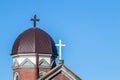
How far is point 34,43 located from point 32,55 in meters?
1.17

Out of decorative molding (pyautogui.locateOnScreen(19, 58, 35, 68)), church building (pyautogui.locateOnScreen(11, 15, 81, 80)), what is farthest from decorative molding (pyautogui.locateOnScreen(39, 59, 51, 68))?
decorative molding (pyautogui.locateOnScreen(19, 58, 35, 68))

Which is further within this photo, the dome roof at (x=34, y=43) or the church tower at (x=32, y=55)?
the dome roof at (x=34, y=43)

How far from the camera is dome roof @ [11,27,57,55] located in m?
43.1

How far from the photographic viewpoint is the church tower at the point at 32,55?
42.9 meters

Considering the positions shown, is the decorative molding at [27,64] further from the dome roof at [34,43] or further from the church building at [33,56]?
the dome roof at [34,43]

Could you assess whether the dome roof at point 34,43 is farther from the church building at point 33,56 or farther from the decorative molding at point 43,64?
the decorative molding at point 43,64

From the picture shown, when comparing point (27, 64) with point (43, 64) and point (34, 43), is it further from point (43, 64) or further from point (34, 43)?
point (34, 43)

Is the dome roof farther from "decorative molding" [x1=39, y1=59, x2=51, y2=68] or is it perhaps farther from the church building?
"decorative molding" [x1=39, y1=59, x2=51, y2=68]

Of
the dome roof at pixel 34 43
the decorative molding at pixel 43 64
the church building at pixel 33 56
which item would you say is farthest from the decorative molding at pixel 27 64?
the dome roof at pixel 34 43

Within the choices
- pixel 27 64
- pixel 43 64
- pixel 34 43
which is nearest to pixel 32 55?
pixel 27 64

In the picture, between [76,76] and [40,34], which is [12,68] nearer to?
[40,34]

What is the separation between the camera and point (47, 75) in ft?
131

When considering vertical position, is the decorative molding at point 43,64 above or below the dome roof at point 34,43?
below

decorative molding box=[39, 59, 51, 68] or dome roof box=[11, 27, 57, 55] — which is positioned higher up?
dome roof box=[11, 27, 57, 55]
